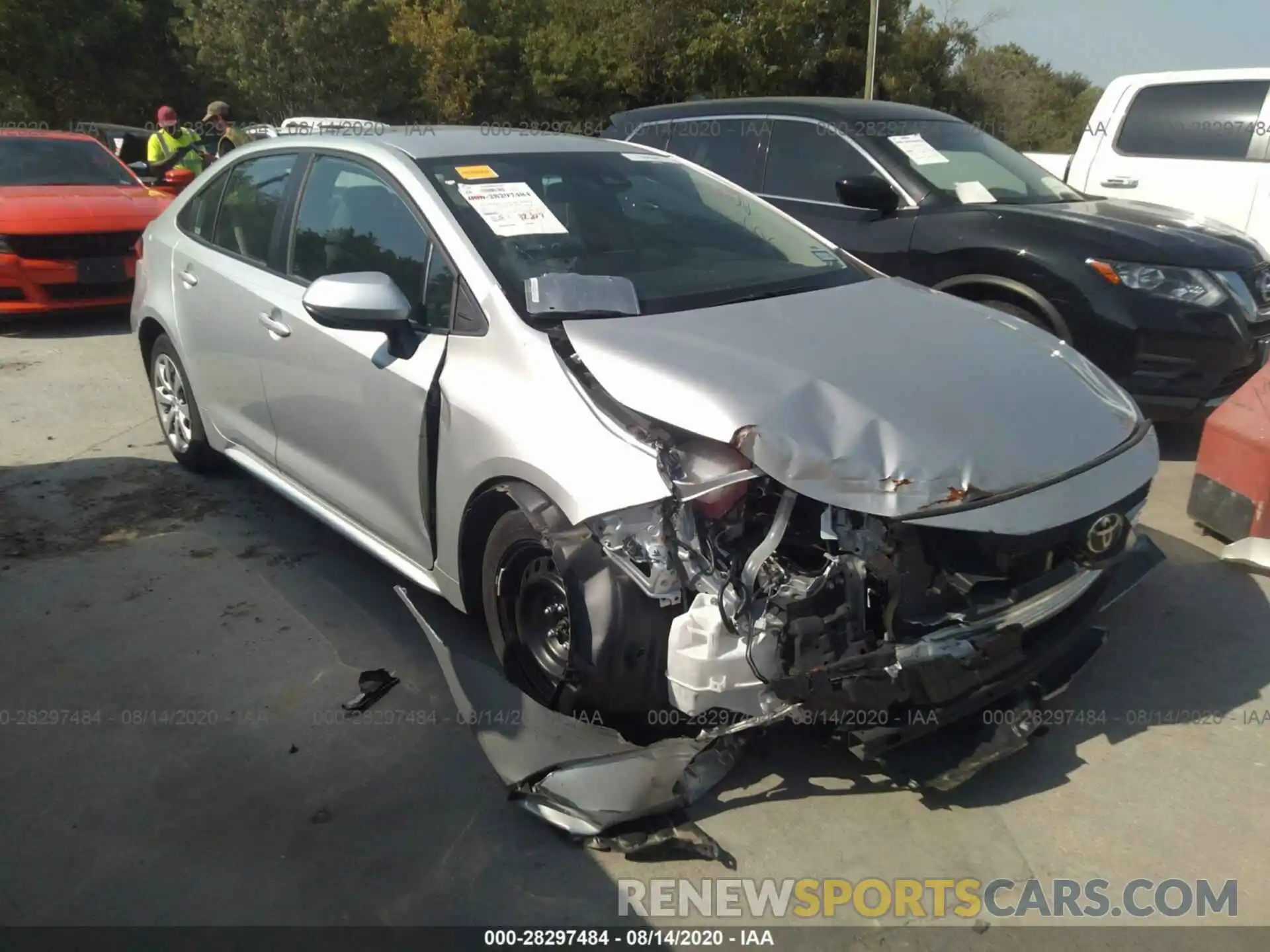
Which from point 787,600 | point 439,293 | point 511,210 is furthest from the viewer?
point 511,210

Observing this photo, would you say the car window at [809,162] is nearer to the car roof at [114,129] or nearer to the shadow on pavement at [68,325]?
the shadow on pavement at [68,325]

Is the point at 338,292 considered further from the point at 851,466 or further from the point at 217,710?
the point at 851,466

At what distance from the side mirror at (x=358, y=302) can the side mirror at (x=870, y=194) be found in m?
3.33

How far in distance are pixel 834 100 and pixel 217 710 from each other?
5.42 meters

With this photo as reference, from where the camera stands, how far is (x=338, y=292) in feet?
10.6

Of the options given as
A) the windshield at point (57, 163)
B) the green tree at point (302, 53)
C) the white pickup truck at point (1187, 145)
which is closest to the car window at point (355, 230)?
the white pickup truck at point (1187, 145)

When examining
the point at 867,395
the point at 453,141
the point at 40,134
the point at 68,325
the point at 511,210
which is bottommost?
the point at 68,325

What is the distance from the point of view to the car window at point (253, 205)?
431 centimetres

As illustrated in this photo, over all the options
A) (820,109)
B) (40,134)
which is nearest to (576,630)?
(820,109)

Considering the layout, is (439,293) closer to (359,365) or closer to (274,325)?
(359,365)

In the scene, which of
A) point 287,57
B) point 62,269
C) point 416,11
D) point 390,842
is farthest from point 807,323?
point 416,11

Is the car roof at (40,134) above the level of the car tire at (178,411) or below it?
above

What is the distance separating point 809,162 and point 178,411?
387 cm

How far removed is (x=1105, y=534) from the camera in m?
2.89
